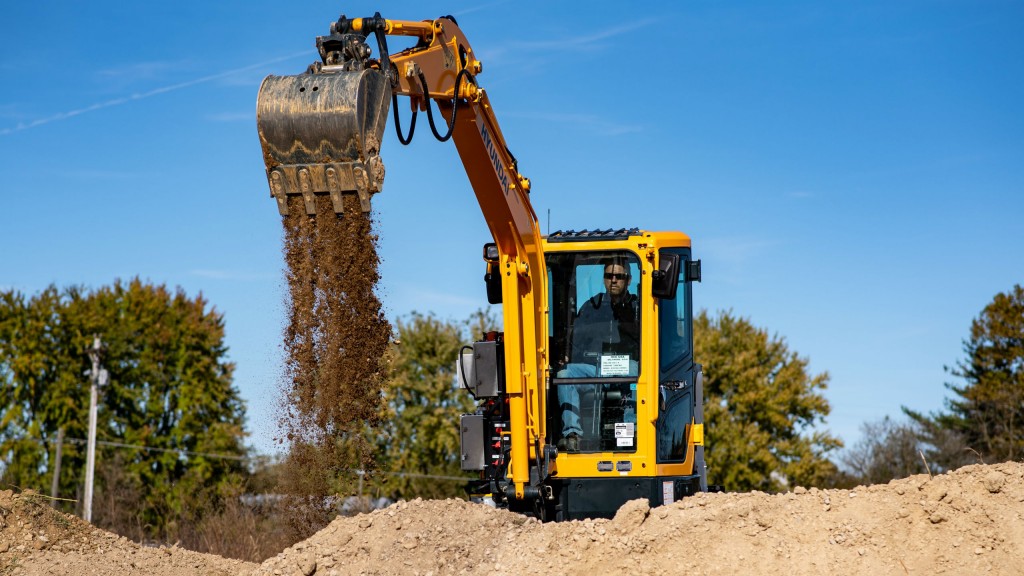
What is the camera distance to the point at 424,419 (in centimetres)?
3578

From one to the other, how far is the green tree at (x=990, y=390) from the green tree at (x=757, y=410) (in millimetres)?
4468

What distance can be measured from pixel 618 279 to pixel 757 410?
1175 inches

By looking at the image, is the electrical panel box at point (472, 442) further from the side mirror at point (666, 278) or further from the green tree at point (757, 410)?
the green tree at point (757, 410)

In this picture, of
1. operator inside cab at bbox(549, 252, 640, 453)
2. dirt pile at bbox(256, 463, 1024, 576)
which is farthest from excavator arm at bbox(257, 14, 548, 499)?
dirt pile at bbox(256, 463, 1024, 576)

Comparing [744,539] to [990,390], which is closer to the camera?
[744,539]

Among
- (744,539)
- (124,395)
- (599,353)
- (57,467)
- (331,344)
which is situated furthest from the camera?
(124,395)

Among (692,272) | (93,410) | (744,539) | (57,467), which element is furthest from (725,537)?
(57,467)

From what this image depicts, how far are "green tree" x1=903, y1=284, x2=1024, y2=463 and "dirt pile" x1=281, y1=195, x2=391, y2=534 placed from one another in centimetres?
3288

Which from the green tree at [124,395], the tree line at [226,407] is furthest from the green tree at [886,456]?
the green tree at [124,395]

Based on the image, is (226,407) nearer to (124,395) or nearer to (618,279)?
(124,395)

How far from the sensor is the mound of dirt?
7.61m

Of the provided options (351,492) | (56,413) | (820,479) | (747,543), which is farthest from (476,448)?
(820,479)

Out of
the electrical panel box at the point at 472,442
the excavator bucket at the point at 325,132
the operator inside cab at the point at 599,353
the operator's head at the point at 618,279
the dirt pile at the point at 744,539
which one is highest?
the excavator bucket at the point at 325,132

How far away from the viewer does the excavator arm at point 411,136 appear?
7324mm
